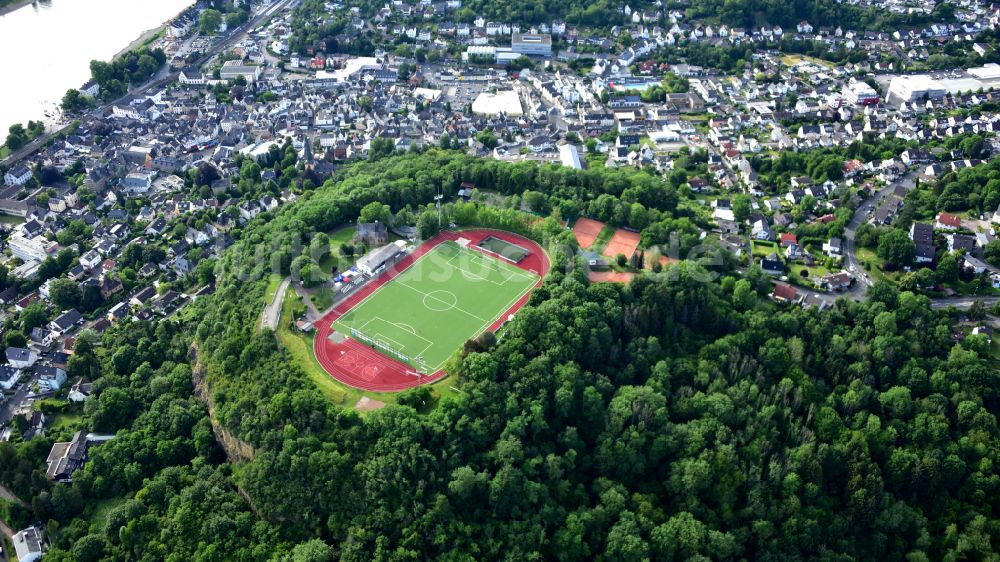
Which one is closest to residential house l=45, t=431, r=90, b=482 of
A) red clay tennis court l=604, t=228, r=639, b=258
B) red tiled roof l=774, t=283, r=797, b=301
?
red clay tennis court l=604, t=228, r=639, b=258

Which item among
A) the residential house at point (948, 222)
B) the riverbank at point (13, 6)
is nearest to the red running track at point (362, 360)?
the residential house at point (948, 222)

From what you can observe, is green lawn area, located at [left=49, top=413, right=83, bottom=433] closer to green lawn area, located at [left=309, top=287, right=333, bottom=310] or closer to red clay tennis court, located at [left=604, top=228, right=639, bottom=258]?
green lawn area, located at [left=309, top=287, right=333, bottom=310]

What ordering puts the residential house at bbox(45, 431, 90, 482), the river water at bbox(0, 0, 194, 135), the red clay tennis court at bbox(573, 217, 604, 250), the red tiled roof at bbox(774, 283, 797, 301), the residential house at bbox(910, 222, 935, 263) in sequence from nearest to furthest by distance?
the residential house at bbox(45, 431, 90, 482)
the red tiled roof at bbox(774, 283, 797, 301)
the red clay tennis court at bbox(573, 217, 604, 250)
the residential house at bbox(910, 222, 935, 263)
the river water at bbox(0, 0, 194, 135)

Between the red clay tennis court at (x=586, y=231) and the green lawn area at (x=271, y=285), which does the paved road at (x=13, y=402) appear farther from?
the red clay tennis court at (x=586, y=231)

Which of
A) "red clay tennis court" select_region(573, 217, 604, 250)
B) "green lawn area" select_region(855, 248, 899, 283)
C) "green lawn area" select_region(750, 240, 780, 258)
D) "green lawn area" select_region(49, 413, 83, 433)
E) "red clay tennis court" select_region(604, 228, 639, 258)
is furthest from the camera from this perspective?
"green lawn area" select_region(750, 240, 780, 258)

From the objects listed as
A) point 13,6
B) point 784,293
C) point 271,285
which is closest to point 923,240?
point 784,293
